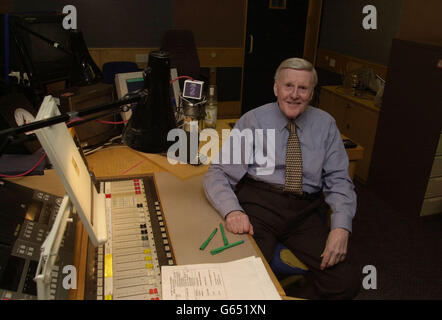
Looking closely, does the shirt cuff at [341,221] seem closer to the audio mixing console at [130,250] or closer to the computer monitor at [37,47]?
the audio mixing console at [130,250]

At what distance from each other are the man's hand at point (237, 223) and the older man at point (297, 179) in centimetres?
21

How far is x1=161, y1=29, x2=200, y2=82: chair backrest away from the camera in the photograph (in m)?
4.38

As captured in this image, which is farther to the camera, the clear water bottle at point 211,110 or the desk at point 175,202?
the clear water bottle at point 211,110

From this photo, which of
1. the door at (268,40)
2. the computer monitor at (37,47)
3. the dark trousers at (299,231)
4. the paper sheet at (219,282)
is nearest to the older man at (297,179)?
the dark trousers at (299,231)

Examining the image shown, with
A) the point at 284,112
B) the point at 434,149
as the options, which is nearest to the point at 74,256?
the point at 284,112

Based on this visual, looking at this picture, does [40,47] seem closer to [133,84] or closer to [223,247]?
[133,84]

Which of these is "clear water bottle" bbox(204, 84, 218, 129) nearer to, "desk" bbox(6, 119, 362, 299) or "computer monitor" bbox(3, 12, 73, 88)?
"desk" bbox(6, 119, 362, 299)

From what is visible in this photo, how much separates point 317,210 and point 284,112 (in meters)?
0.54

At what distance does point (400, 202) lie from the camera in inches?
128

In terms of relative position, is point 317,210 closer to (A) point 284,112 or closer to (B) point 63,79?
(A) point 284,112

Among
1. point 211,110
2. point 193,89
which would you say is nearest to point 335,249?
point 193,89

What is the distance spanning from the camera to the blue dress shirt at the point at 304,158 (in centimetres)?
188

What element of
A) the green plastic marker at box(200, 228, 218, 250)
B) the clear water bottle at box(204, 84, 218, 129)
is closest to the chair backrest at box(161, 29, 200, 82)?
the clear water bottle at box(204, 84, 218, 129)

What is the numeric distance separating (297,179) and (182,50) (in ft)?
9.95
